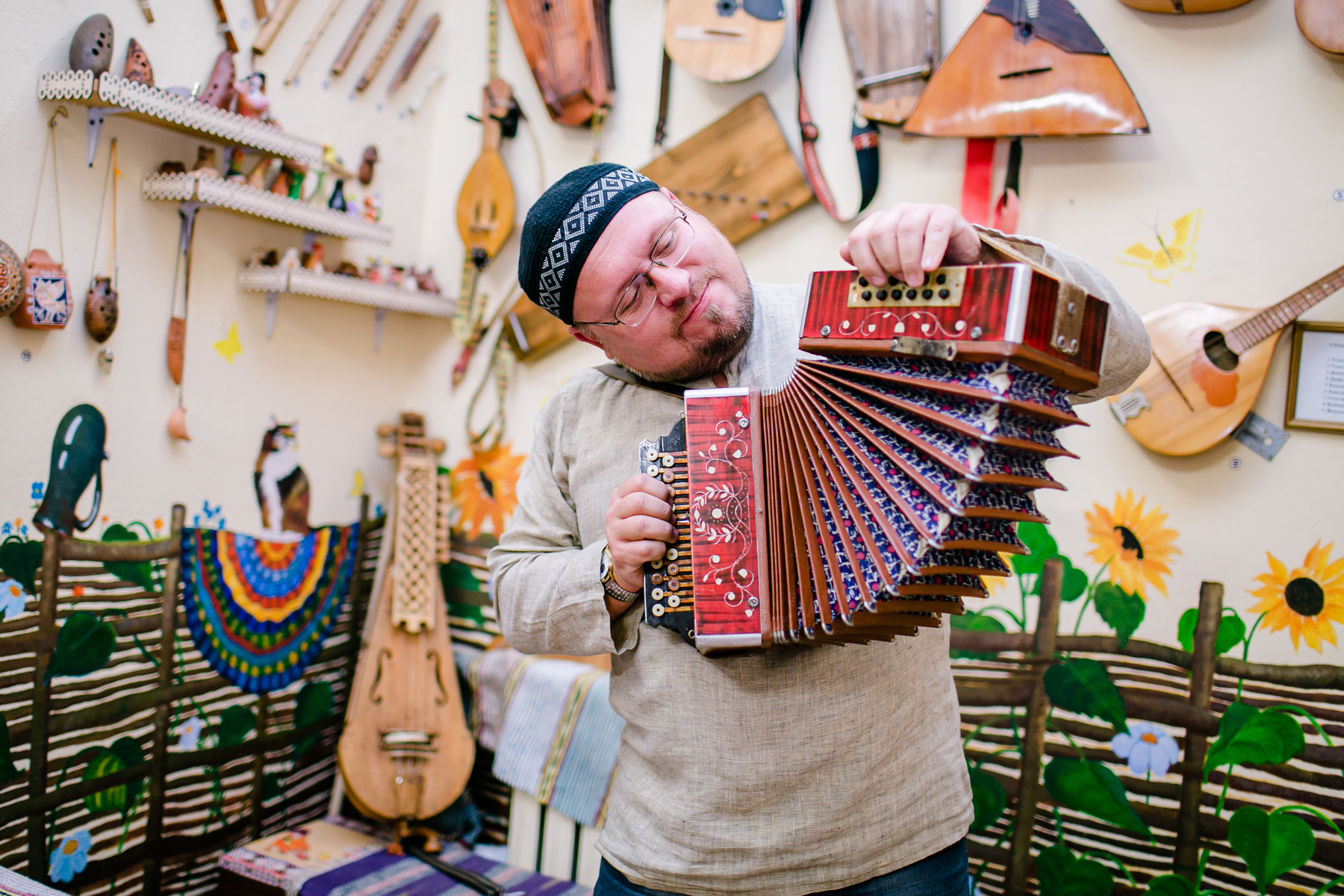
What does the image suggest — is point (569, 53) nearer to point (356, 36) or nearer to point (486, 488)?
point (356, 36)

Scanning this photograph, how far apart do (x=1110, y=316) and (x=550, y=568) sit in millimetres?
831

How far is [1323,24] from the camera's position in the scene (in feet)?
5.21

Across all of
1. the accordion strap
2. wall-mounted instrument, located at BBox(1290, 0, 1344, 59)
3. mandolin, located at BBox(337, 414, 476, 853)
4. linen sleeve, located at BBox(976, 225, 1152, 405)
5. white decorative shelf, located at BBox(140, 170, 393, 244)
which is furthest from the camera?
mandolin, located at BBox(337, 414, 476, 853)

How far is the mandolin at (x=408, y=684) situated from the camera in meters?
2.31

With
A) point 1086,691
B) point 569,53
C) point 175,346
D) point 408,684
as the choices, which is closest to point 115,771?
point 408,684

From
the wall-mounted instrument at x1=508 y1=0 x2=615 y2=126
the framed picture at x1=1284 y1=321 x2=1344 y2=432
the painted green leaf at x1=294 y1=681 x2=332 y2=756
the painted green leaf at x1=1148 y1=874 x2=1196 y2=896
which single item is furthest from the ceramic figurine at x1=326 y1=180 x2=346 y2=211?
the painted green leaf at x1=1148 y1=874 x2=1196 y2=896

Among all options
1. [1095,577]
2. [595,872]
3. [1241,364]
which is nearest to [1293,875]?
[1095,577]

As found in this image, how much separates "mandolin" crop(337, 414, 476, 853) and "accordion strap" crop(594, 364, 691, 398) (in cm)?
129

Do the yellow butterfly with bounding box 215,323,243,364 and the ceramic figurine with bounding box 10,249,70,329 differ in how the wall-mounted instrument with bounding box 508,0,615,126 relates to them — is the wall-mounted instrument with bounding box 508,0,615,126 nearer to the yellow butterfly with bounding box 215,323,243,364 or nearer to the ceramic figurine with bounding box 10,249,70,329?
the yellow butterfly with bounding box 215,323,243,364

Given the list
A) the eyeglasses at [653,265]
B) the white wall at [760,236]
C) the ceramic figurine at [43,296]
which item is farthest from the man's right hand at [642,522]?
the ceramic figurine at [43,296]

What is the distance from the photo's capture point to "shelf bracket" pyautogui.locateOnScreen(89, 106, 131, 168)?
1817 millimetres

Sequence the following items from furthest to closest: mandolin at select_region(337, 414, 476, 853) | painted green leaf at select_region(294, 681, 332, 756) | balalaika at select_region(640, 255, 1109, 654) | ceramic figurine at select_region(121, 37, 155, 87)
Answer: painted green leaf at select_region(294, 681, 332, 756)
mandolin at select_region(337, 414, 476, 853)
ceramic figurine at select_region(121, 37, 155, 87)
balalaika at select_region(640, 255, 1109, 654)

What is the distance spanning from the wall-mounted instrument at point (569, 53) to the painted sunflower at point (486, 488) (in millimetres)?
958

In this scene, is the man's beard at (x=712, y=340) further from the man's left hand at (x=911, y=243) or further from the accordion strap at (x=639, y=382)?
the man's left hand at (x=911, y=243)
